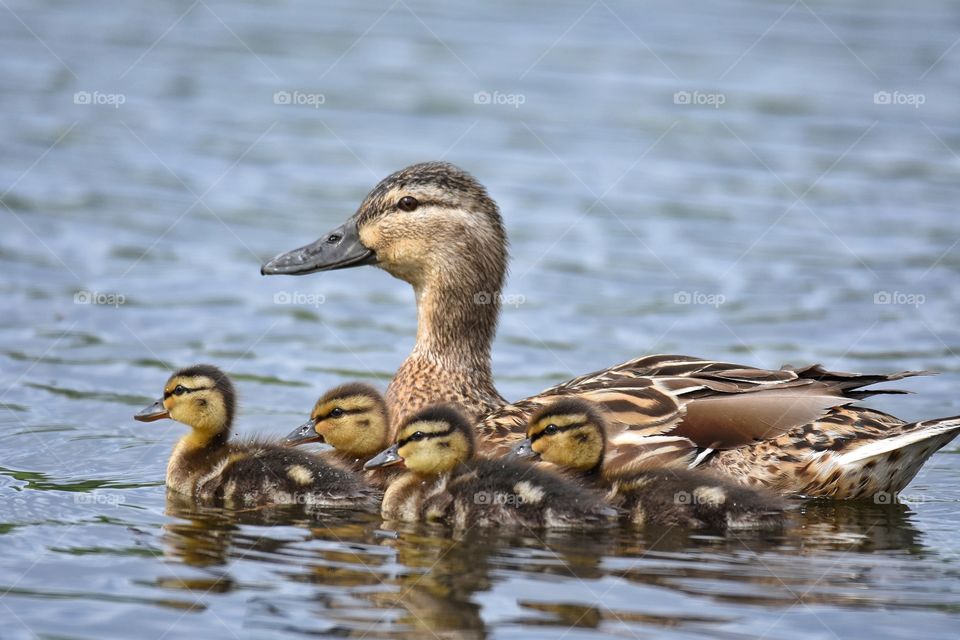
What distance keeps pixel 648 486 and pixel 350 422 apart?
5.11 feet

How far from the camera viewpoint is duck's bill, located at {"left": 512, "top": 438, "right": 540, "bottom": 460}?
738 centimetres

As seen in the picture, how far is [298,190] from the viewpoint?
45.5 ft

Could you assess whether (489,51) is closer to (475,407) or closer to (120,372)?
(120,372)

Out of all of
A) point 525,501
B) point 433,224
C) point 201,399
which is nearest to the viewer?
point 525,501

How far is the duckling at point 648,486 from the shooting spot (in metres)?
7.15

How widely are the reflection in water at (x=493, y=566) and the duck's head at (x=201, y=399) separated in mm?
420

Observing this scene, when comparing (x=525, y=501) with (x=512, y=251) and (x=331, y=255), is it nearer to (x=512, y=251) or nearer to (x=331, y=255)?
(x=331, y=255)

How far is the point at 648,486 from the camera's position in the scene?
7.21m

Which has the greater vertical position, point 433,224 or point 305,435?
point 433,224

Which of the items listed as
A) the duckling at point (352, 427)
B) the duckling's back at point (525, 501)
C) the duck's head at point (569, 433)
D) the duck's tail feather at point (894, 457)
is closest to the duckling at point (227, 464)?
the duckling at point (352, 427)

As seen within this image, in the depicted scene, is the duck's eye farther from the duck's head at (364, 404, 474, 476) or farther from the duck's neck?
the duck's head at (364, 404, 474, 476)

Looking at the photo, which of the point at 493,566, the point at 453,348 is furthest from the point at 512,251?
the point at 493,566

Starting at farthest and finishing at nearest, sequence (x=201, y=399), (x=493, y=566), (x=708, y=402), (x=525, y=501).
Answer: (x=201, y=399) → (x=708, y=402) → (x=525, y=501) → (x=493, y=566)

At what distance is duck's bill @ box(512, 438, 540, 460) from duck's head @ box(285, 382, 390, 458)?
832mm
